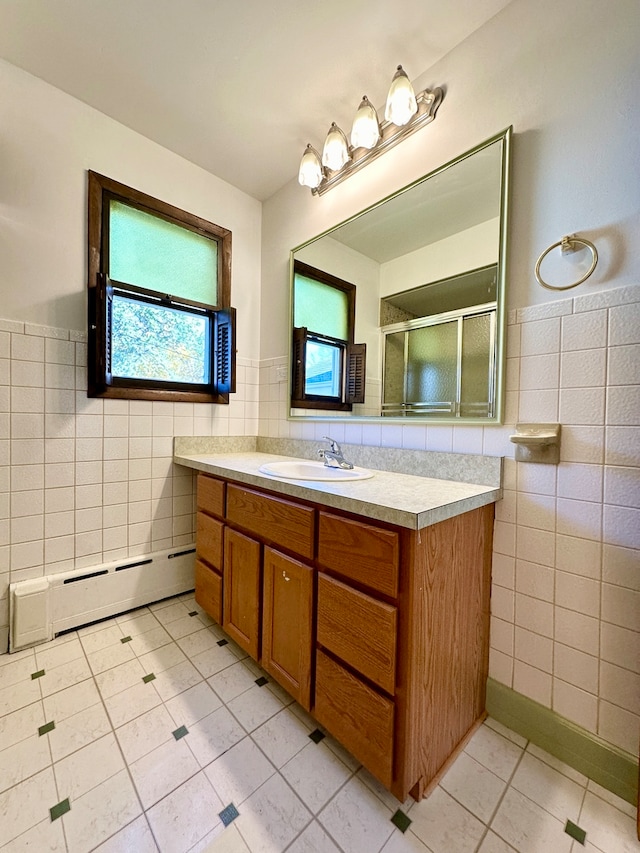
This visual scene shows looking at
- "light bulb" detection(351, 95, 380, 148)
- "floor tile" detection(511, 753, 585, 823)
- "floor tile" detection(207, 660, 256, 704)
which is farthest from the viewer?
"light bulb" detection(351, 95, 380, 148)

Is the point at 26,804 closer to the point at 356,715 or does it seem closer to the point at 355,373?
the point at 356,715

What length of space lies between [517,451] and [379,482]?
48cm

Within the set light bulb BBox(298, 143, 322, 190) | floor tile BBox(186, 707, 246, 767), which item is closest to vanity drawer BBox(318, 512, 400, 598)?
floor tile BBox(186, 707, 246, 767)

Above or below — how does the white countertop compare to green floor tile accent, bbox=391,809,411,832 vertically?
above

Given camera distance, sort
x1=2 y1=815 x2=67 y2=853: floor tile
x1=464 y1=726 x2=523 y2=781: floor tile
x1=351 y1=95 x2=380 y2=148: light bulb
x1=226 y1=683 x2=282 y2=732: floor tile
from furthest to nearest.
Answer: x1=351 y1=95 x2=380 y2=148: light bulb → x1=226 y1=683 x2=282 y2=732: floor tile → x1=464 y1=726 x2=523 y2=781: floor tile → x1=2 y1=815 x2=67 y2=853: floor tile

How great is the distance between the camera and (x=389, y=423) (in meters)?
1.53

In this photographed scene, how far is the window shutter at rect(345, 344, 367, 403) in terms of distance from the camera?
167 centimetres

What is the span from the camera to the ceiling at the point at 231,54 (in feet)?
3.96

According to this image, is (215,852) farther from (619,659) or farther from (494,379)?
(494,379)

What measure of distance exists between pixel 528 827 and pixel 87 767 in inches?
48.1

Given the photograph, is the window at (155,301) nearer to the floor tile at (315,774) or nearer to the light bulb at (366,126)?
the light bulb at (366,126)

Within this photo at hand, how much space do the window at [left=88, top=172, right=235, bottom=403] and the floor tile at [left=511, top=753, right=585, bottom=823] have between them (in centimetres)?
195

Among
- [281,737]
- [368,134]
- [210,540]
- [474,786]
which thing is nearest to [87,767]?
[281,737]

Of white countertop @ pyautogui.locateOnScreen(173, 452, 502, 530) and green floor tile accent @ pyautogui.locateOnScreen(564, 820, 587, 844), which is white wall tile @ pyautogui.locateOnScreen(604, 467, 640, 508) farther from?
green floor tile accent @ pyautogui.locateOnScreen(564, 820, 587, 844)
